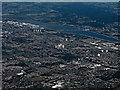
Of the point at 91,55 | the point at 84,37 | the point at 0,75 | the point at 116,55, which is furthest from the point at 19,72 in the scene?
the point at 84,37

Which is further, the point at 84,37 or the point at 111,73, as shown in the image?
the point at 84,37

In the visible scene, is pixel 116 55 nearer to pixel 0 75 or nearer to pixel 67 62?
pixel 67 62

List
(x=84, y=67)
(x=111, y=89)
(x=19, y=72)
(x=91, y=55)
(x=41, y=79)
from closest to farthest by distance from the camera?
(x=111, y=89)
(x=41, y=79)
(x=19, y=72)
(x=84, y=67)
(x=91, y=55)

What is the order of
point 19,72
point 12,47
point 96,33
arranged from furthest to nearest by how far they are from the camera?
point 96,33 → point 12,47 → point 19,72

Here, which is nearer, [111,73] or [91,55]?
[111,73]

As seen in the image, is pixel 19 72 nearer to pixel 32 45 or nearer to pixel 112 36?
pixel 32 45

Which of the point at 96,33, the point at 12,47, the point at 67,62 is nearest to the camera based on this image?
the point at 67,62

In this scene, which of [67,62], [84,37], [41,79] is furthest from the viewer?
[84,37]

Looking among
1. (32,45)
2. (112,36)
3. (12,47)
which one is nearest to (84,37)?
(112,36)

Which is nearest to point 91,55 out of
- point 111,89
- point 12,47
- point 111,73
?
point 111,73
